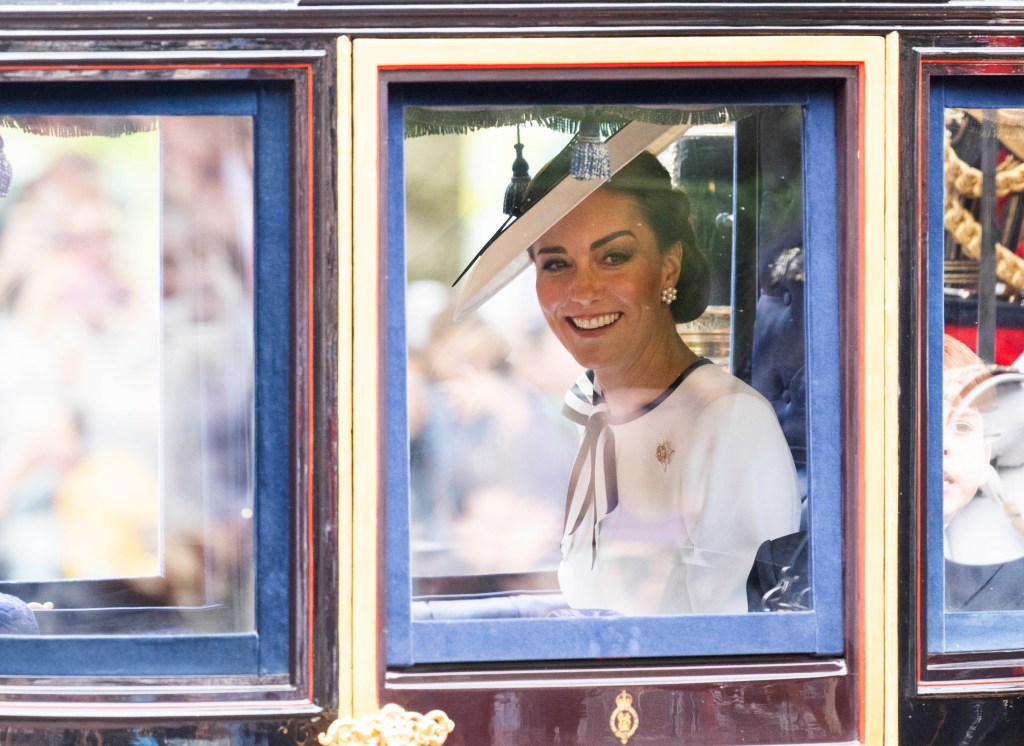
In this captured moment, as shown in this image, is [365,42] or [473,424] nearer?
[365,42]

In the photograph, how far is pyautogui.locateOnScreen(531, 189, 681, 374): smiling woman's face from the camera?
6.08 ft

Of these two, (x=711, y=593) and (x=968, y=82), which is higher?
→ (x=968, y=82)

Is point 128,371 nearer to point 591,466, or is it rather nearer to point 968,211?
point 591,466

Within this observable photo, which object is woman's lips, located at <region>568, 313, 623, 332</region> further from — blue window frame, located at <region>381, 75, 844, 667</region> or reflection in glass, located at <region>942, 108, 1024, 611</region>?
reflection in glass, located at <region>942, 108, 1024, 611</region>

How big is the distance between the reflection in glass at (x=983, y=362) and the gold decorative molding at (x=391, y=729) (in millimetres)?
855

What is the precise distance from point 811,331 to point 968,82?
47cm

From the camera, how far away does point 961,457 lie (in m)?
1.77

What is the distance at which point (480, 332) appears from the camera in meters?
1.79

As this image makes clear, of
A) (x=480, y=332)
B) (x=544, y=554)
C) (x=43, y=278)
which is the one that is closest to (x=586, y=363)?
(x=480, y=332)

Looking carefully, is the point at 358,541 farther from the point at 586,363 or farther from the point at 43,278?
the point at 43,278

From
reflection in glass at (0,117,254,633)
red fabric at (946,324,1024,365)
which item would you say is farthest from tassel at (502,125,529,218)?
red fabric at (946,324,1024,365)

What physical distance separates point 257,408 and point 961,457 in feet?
3.77

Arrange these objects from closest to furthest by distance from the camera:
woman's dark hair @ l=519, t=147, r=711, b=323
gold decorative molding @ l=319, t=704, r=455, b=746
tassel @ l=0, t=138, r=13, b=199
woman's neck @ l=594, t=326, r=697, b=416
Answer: gold decorative molding @ l=319, t=704, r=455, b=746, tassel @ l=0, t=138, r=13, b=199, woman's dark hair @ l=519, t=147, r=711, b=323, woman's neck @ l=594, t=326, r=697, b=416

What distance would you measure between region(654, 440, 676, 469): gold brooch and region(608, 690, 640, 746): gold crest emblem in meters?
0.42
